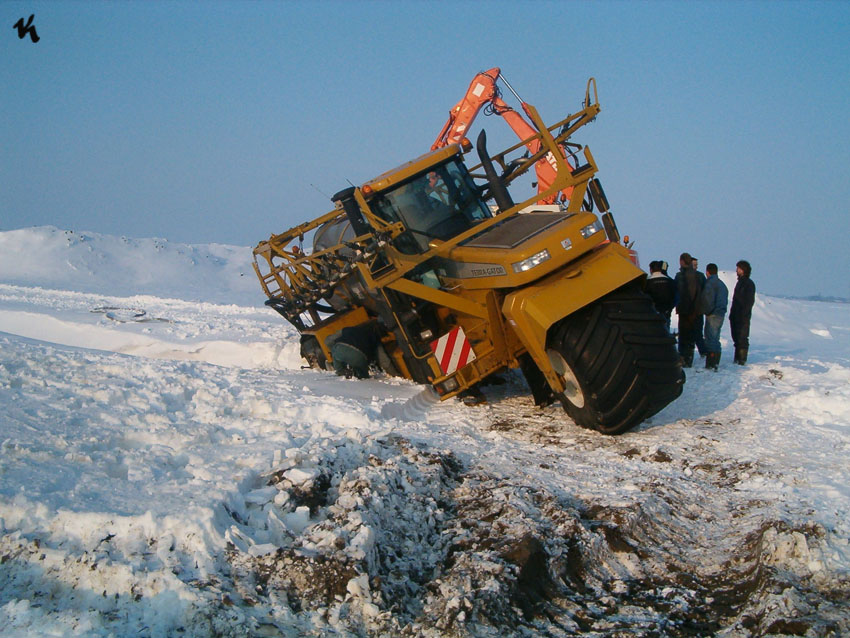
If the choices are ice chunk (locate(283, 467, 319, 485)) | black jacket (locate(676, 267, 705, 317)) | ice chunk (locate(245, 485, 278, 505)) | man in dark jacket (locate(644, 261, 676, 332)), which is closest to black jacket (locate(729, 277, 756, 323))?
black jacket (locate(676, 267, 705, 317))

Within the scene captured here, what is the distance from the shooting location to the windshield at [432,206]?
7383 mm

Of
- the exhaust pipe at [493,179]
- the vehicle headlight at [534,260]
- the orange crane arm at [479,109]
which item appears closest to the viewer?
the vehicle headlight at [534,260]

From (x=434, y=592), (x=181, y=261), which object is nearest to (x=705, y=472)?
(x=434, y=592)

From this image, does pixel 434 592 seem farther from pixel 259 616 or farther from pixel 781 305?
pixel 781 305

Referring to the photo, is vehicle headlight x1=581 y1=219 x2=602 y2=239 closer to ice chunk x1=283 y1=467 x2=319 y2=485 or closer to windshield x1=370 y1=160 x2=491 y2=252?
windshield x1=370 y1=160 x2=491 y2=252

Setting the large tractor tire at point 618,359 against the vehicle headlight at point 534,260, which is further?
the vehicle headlight at point 534,260

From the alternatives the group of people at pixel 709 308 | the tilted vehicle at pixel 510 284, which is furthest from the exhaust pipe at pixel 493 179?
the group of people at pixel 709 308

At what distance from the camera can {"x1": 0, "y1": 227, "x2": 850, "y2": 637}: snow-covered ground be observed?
3.01 metres

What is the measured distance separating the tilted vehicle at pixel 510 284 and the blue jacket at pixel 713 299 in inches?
89.1

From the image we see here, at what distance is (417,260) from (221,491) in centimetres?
367

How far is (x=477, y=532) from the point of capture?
12.8 ft

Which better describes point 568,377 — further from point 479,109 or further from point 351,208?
point 479,109

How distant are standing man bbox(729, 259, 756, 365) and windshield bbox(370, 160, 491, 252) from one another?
3856 millimetres

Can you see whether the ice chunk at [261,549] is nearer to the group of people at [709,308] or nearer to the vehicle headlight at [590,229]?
the vehicle headlight at [590,229]
